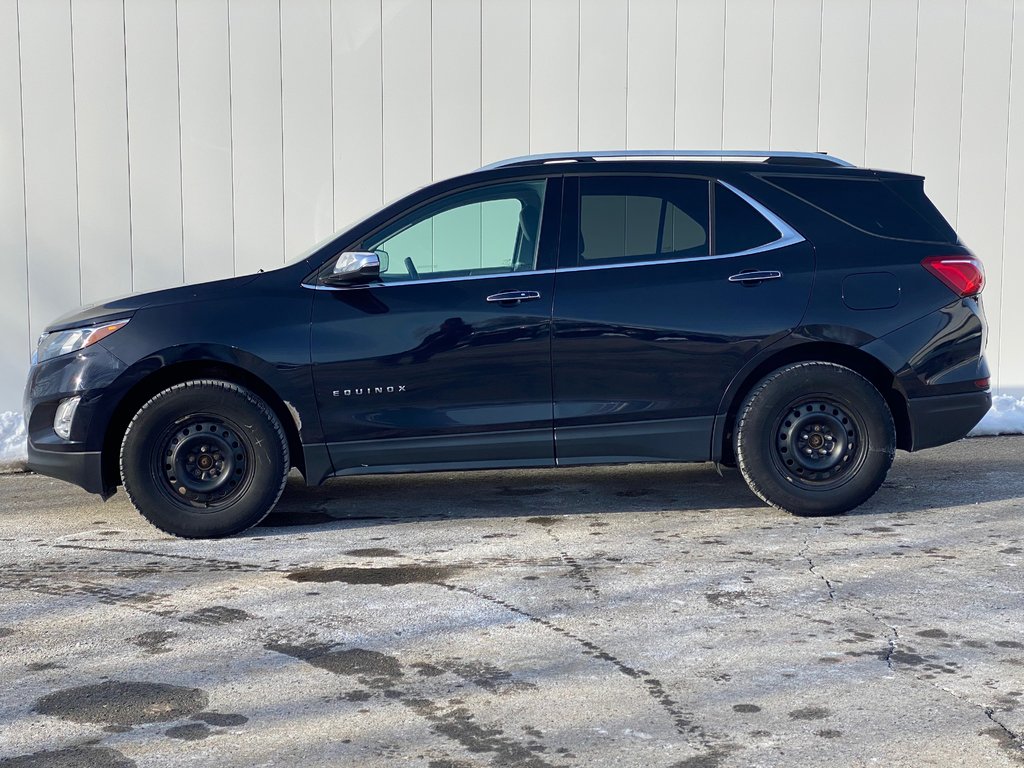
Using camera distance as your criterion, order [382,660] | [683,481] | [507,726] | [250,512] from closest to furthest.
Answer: [507,726]
[382,660]
[250,512]
[683,481]

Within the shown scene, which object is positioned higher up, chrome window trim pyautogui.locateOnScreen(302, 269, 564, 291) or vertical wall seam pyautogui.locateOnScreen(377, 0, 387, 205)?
vertical wall seam pyautogui.locateOnScreen(377, 0, 387, 205)

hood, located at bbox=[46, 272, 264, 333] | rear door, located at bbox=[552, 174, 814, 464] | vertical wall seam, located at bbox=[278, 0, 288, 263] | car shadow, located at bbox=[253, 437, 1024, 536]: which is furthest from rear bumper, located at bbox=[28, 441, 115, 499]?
vertical wall seam, located at bbox=[278, 0, 288, 263]

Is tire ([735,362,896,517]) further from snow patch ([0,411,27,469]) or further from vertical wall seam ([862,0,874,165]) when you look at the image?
snow patch ([0,411,27,469])

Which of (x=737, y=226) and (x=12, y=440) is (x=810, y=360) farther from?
(x=12, y=440)

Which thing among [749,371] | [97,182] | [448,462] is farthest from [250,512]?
[97,182]

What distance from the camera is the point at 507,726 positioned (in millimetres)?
3541

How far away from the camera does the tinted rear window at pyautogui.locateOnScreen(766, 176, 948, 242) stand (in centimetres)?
614

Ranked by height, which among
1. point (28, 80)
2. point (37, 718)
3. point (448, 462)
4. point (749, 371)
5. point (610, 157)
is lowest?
point (37, 718)

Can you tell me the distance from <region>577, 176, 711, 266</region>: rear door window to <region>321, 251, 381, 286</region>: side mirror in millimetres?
984

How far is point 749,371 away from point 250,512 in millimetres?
2467

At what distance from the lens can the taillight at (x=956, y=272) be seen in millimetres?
6039

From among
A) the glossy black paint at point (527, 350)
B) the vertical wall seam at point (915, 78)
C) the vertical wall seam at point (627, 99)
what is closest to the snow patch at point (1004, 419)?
the vertical wall seam at point (915, 78)

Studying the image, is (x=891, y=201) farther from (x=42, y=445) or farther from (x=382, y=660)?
(x=42, y=445)

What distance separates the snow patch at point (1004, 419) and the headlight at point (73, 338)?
6.02 metres
